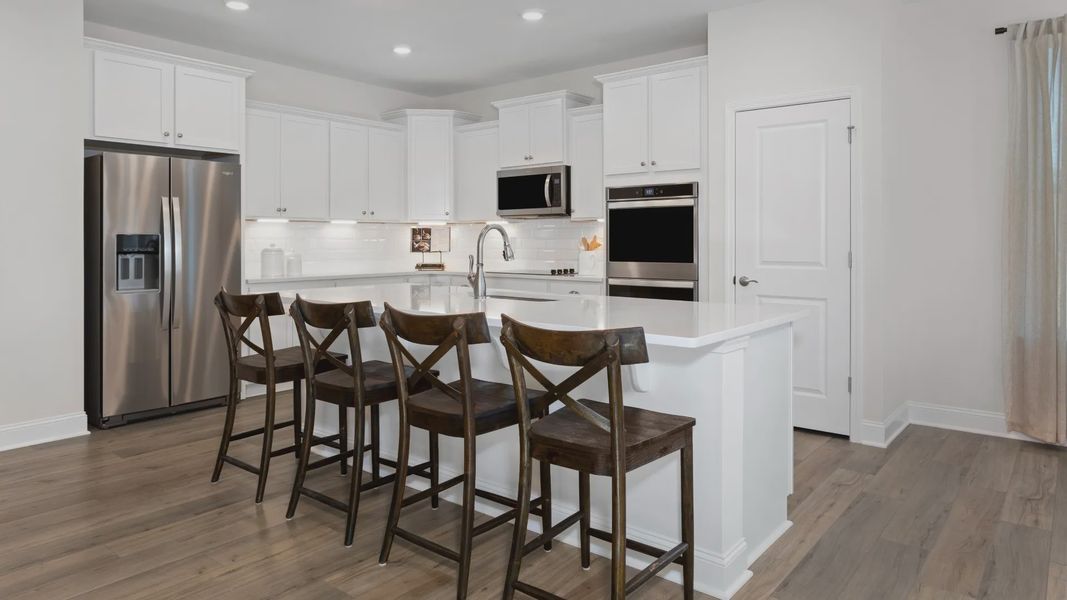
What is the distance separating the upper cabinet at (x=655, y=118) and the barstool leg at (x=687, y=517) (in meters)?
3.05

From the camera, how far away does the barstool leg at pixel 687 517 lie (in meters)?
2.10

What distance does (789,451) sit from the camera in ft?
9.11

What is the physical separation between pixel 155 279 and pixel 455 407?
3107 millimetres

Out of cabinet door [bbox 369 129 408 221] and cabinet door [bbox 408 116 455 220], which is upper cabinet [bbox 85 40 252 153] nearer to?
cabinet door [bbox 369 129 408 221]

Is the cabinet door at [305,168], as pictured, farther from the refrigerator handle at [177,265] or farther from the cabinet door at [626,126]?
the cabinet door at [626,126]

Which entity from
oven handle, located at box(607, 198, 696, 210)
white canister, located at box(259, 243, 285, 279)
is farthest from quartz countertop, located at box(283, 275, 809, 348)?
white canister, located at box(259, 243, 285, 279)

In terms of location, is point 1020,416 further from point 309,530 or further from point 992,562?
point 309,530

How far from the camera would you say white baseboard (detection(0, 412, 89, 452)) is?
3883 millimetres

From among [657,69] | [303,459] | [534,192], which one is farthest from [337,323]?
[534,192]

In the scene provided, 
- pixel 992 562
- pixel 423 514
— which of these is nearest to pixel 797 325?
pixel 992 562

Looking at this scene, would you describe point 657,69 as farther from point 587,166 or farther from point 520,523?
point 520,523

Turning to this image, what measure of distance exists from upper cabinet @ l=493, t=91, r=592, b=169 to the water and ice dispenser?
9.40ft

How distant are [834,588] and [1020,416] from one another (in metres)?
2.52

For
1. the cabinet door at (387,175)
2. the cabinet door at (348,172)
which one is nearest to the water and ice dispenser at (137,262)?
the cabinet door at (348,172)
